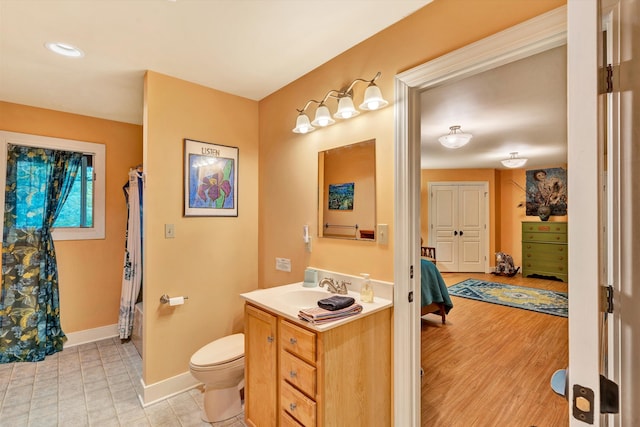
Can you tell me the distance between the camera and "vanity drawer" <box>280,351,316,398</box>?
1.40m

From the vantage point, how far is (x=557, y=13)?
1115 mm

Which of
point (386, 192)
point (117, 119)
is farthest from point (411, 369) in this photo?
point (117, 119)

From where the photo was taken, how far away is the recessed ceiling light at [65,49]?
6.17ft

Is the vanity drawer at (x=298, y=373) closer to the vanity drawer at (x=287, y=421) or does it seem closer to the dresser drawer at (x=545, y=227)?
the vanity drawer at (x=287, y=421)

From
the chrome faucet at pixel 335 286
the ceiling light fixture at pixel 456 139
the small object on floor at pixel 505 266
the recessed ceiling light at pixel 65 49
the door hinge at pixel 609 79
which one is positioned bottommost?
the small object on floor at pixel 505 266

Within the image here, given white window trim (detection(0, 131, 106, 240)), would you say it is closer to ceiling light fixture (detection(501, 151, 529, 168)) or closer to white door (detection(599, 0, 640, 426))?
white door (detection(599, 0, 640, 426))

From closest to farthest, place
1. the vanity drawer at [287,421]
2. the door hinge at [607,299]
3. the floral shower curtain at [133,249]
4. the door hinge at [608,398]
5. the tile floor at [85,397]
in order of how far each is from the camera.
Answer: the door hinge at [608,398], the door hinge at [607,299], the vanity drawer at [287,421], the tile floor at [85,397], the floral shower curtain at [133,249]

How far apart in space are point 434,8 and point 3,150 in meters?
3.76

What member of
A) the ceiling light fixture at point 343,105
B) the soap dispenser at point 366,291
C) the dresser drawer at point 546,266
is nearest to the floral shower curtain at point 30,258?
the ceiling light fixture at point 343,105

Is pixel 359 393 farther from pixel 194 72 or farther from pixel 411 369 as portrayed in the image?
pixel 194 72

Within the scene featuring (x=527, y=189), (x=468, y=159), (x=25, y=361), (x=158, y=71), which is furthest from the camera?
(x=527, y=189)

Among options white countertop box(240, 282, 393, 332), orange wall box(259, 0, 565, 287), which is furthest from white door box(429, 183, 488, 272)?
white countertop box(240, 282, 393, 332)

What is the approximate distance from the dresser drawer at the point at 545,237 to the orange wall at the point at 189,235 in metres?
6.08

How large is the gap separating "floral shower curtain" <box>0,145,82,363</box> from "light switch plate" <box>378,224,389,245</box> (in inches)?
127
